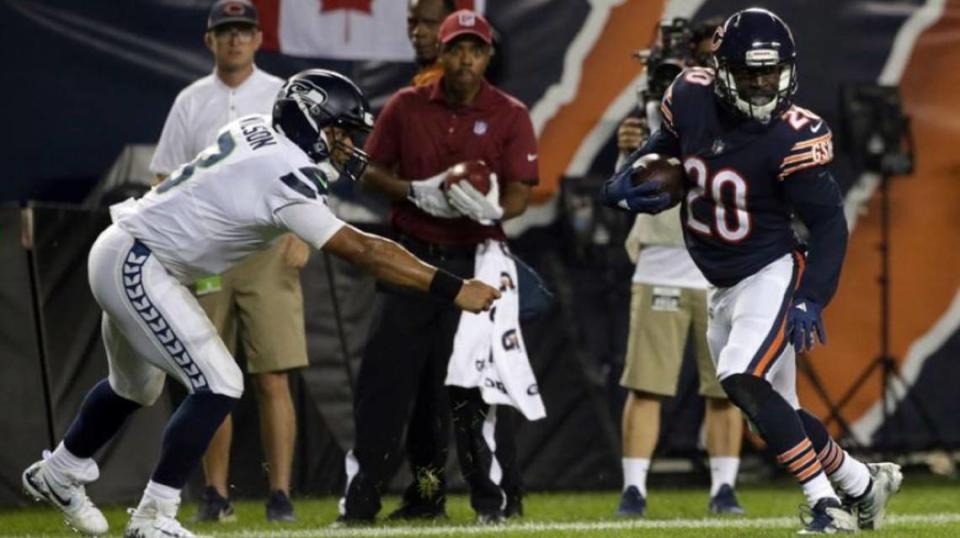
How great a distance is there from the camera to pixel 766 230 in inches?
248

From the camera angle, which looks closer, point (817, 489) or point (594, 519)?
point (817, 489)

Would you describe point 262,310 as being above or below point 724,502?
above

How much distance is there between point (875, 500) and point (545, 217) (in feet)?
10.5

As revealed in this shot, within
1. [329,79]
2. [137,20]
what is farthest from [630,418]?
[137,20]

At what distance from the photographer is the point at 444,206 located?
6.96 m

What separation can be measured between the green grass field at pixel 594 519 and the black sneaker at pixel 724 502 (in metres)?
0.06

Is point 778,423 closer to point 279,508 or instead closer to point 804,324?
point 804,324

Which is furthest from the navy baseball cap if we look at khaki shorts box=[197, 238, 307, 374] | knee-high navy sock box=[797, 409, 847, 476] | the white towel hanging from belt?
knee-high navy sock box=[797, 409, 847, 476]

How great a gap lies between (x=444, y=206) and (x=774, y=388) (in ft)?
4.75

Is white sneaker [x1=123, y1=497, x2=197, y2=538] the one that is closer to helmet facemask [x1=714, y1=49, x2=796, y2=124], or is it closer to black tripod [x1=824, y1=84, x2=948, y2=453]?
helmet facemask [x1=714, y1=49, x2=796, y2=124]

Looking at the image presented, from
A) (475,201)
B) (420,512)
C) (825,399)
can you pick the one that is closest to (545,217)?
(825,399)

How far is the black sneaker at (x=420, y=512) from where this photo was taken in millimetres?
7051

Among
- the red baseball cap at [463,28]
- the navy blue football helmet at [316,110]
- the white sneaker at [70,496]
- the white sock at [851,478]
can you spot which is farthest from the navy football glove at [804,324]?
the white sneaker at [70,496]

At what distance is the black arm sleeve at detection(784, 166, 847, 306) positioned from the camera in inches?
240
